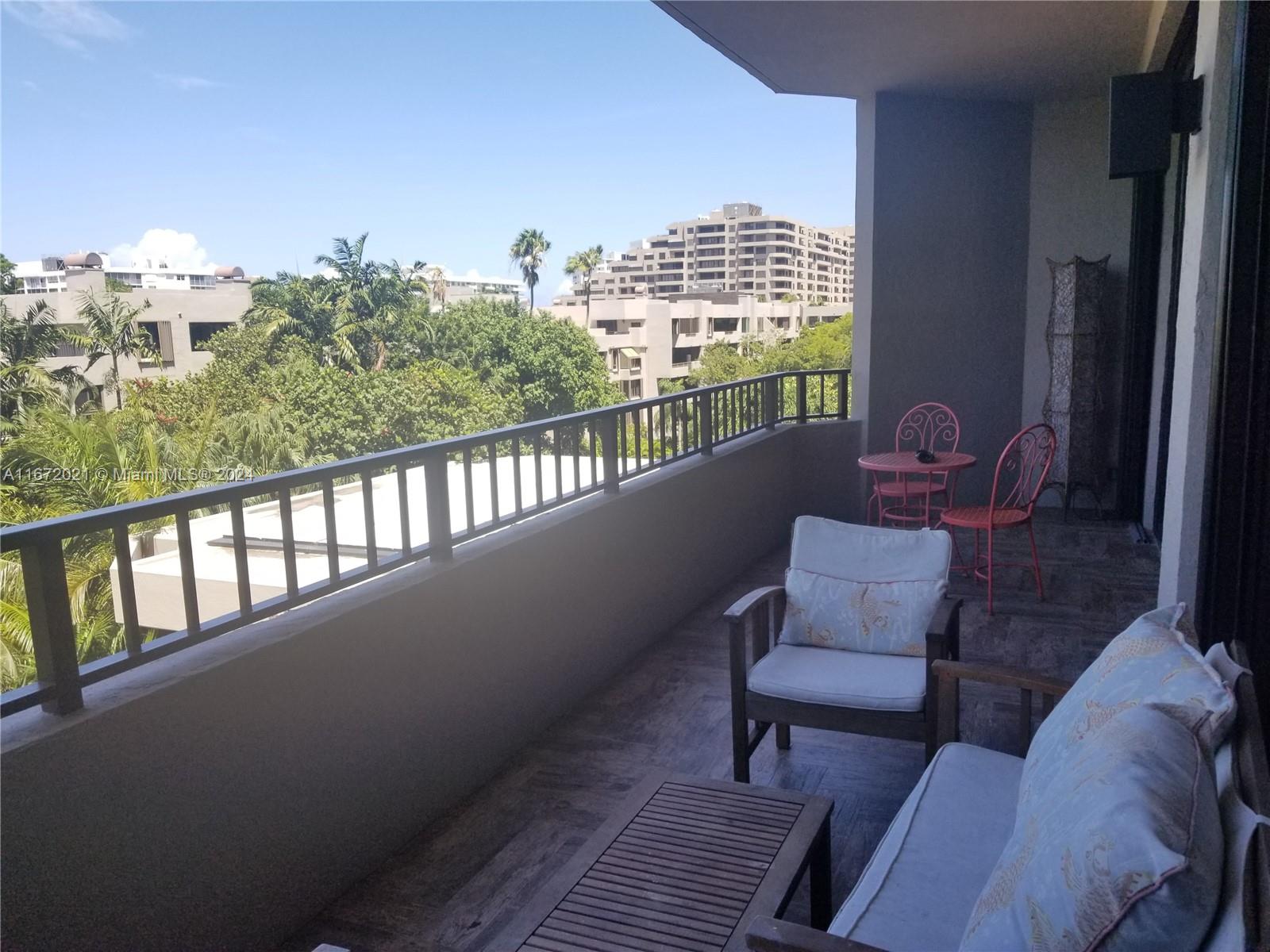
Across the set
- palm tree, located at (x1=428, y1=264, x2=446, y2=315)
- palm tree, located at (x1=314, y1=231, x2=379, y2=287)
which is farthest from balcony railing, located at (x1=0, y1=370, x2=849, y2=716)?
palm tree, located at (x1=428, y1=264, x2=446, y2=315)

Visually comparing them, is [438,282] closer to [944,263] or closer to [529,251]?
[529,251]

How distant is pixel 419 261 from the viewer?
124 feet

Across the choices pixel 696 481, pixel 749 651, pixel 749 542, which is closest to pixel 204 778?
pixel 749 651

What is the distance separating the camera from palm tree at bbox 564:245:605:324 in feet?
161

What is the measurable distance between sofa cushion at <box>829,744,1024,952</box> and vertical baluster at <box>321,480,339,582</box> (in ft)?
4.68

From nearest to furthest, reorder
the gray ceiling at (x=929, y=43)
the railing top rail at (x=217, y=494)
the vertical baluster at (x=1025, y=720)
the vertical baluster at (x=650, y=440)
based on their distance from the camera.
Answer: the railing top rail at (x=217, y=494)
the vertical baluster at (x=1025, y=720)
the vertical baluster at (x=650, y=440)
the gray ceiling at (x=929, y=43)

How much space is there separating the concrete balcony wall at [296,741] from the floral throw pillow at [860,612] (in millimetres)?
926

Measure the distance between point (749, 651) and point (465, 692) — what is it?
5.04ft

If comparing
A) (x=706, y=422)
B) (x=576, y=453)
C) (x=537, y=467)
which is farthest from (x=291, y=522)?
(x=706, y=422)

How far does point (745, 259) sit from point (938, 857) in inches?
2872

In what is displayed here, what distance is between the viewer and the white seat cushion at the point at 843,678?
8.14 feet


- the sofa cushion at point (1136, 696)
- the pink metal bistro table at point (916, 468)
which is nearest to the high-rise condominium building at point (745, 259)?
the pink metal bistro table at point (916, 468)

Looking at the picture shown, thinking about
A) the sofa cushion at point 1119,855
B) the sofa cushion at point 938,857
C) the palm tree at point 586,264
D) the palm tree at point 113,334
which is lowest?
the sofa cushion at point 938,857

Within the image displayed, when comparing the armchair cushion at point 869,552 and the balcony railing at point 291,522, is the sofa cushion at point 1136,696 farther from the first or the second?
the balcony railing at point 291,522
